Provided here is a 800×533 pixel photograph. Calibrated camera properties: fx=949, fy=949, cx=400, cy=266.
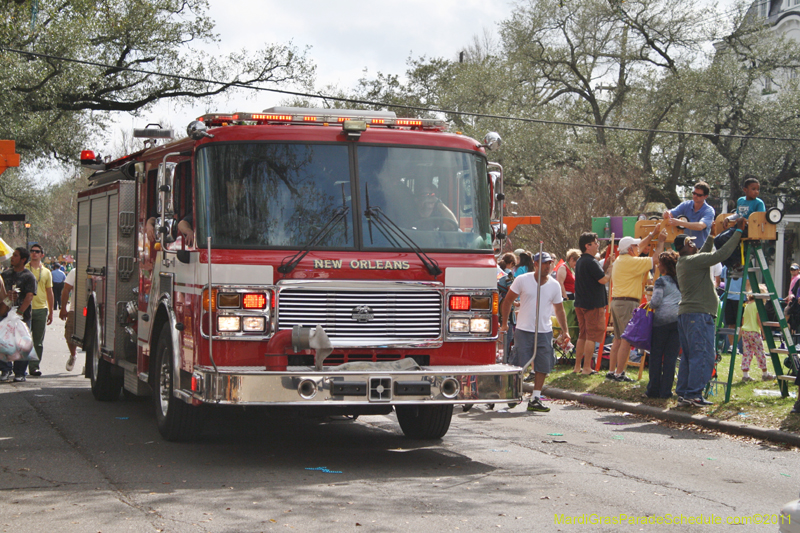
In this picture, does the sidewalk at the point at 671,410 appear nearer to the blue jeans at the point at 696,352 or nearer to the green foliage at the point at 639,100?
the blue jeans at the point at 696,352

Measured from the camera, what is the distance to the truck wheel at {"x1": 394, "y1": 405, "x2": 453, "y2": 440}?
8891 mm

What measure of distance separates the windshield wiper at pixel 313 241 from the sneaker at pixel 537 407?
458 cm

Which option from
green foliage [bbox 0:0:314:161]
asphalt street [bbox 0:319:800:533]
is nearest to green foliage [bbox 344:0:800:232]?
green foliage [bbox 0:0:314:161]

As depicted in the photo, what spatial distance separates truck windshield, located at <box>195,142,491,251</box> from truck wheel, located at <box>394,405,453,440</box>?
5.68 ft

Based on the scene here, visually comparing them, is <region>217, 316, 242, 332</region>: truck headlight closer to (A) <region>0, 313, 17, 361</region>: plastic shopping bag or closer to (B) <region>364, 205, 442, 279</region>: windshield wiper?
(B) <region>364, 205, 442, 279</region>: windshield wiper

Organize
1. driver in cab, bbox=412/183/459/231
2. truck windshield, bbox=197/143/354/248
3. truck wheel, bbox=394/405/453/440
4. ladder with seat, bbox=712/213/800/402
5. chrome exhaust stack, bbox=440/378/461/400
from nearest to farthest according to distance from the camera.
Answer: chrome exhaust stack, bbox=440/378/461/400 → truck windshield, bbox=197/143/354/248 → driver in cab, bbox=412/183/459/231 → truck wheel, bbox=394/405/453/440 → ladder with seat, bbox=712/213/800/402

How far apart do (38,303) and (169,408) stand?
7630 mm

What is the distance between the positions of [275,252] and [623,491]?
317 cm

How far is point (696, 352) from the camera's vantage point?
1052 cm

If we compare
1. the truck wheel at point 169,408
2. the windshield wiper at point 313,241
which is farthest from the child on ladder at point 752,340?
the truck wheel at point 169,408

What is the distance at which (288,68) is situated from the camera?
2722 cm

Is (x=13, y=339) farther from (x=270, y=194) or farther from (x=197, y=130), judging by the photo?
(x=270, y=194)

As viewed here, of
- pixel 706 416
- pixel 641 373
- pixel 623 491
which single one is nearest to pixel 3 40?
pixel 641 373

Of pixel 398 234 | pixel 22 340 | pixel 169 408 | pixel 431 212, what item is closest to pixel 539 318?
pixel 431 212
